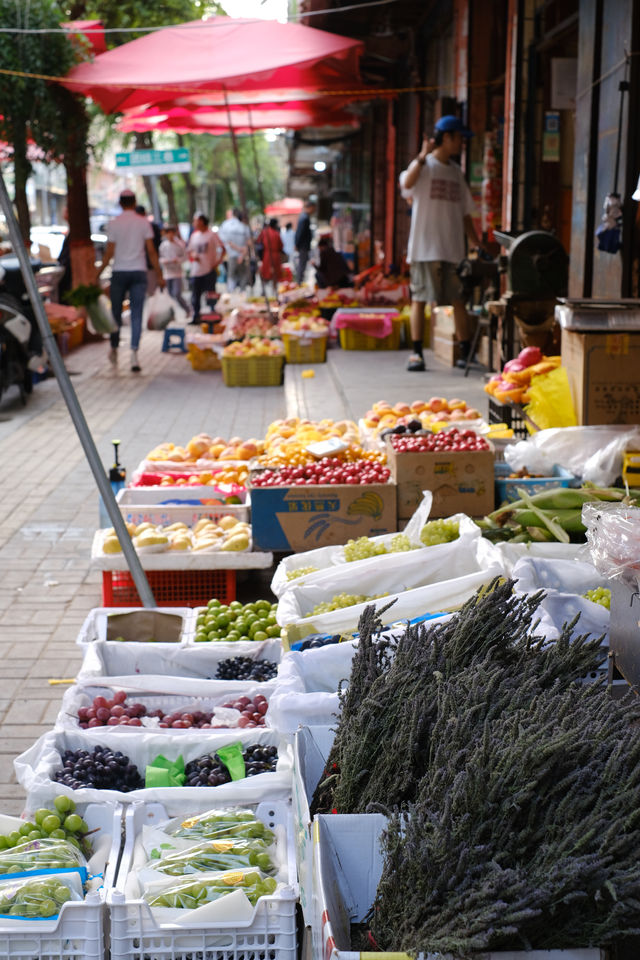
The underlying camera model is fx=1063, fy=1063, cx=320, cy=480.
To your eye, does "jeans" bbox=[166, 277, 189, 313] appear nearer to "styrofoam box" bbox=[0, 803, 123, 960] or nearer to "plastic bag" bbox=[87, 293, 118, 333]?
"plastic bag" bbox=[87, 293, 118, 333]

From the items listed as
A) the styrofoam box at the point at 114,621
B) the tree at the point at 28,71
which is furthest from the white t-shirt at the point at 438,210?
the styrofoam box at the point at 114,621

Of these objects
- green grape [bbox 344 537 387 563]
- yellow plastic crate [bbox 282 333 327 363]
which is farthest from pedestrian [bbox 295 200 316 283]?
green grape [bbox 344 537 387 563]

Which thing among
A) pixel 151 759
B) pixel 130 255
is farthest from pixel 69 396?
pixel 130 255

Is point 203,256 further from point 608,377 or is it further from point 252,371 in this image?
point 608,377

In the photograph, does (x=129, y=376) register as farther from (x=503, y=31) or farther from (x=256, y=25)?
(x=503, y=31)

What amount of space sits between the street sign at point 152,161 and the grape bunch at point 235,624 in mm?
14035

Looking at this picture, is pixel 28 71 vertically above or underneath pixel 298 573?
above

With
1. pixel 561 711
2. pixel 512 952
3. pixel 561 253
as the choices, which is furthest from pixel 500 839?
pixel 561 253

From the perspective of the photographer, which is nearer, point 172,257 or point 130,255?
point 130,255

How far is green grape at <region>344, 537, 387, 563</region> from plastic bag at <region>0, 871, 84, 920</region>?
227cm

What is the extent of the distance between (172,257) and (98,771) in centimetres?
1865

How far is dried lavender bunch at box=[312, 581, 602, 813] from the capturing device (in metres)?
2.36

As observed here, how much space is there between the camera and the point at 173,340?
17.9m

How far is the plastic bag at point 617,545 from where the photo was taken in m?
2.82
